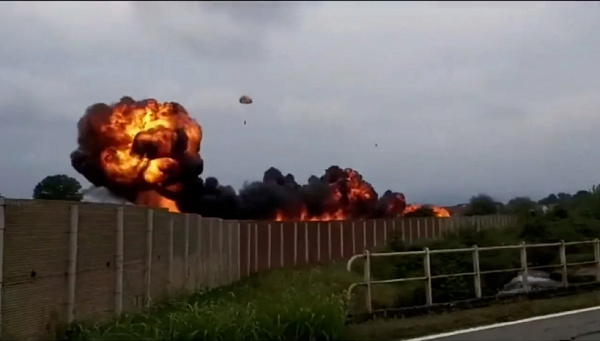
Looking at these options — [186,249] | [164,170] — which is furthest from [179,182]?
[186,249]

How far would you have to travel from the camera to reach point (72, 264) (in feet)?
35.2

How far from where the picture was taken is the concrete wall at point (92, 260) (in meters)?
9.17

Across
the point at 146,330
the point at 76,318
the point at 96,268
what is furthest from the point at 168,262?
the point at 146,330

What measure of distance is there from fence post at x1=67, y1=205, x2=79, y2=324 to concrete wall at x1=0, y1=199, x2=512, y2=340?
0.01 metres

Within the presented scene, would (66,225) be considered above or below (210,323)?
above

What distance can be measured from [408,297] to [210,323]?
9.45m

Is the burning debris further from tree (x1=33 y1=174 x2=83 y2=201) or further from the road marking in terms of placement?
the road marking

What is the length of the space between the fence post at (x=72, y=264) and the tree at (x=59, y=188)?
662 inches

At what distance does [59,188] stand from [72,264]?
2030 cm

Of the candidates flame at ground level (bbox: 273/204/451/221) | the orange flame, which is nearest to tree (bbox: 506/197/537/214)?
flame at ground level (bbox: 273/204/451/221)

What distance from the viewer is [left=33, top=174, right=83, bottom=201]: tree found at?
27.8m

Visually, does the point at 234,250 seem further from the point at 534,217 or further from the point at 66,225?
the point at 66,225

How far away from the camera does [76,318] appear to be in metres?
10.7

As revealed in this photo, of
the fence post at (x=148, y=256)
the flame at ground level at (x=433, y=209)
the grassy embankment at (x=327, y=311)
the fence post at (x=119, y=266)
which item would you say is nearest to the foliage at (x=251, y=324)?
the grassy embankment at (x=327, y=311)
